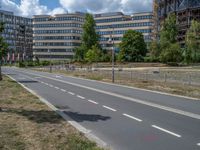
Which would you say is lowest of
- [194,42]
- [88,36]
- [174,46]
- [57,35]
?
[174,46]

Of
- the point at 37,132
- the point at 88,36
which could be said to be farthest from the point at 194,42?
the point at 37,132

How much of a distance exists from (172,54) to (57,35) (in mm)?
83315

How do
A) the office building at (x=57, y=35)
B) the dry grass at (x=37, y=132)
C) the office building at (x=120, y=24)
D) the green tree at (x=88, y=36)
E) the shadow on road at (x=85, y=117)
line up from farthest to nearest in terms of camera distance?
the office building at (x=57, y=35) → the office building at (x=120, y=24) → the green tree at (x=88, y=36) → the shadow on road at (x=85, y=117) → the dry grass at (x=37, y=132)

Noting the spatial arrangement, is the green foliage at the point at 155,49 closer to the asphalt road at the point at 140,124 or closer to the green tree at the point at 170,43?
the green tree at the point at 170,43

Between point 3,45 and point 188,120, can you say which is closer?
point 188,120

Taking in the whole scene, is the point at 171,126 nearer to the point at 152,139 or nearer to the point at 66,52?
the point at 152,139

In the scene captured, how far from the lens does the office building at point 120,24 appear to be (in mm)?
135875

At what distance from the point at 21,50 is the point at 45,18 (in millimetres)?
35885

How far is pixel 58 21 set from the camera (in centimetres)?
15525

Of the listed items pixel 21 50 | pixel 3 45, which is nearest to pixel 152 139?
pixel 3 45

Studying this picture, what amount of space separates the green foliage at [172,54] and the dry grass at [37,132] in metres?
71.4

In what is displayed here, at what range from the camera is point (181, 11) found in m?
97.0

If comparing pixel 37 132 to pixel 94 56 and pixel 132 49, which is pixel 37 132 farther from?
pixel 94 56

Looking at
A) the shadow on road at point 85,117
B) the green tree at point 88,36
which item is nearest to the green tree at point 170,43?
the green tree at point 88,36
